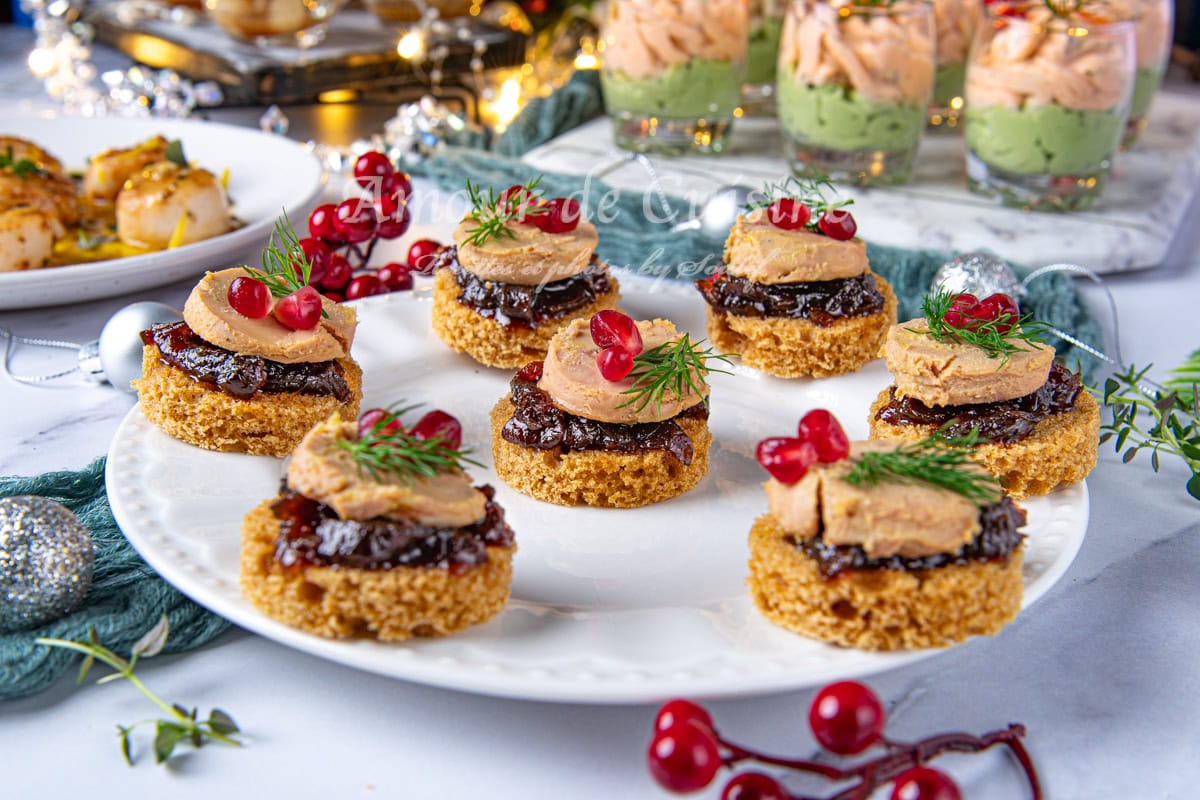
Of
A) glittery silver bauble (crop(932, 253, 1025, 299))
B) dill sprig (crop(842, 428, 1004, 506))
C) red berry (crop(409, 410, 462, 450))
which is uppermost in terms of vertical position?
red berry (crop(409, 410, 462, 450))

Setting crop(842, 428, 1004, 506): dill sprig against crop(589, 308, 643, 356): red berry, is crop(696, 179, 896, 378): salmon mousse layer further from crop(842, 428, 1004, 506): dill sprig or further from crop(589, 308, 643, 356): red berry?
crop(842, 428, 1004, 506): dill sprig

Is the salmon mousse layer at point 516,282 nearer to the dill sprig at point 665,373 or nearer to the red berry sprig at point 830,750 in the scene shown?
the dill sprig at point 665,373

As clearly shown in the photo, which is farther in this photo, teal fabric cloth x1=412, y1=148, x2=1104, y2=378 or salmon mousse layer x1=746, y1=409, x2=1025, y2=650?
teal fabric cloth x1=412, y1=148, x2=1104, y2=378

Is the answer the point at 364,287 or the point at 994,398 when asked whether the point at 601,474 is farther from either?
the point at 364,287

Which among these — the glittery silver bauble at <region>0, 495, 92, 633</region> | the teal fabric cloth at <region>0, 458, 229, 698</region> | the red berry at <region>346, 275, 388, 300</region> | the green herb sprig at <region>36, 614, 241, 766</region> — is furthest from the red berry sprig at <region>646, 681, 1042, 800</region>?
the red berry at <region>346, 275, 388, 300</region>

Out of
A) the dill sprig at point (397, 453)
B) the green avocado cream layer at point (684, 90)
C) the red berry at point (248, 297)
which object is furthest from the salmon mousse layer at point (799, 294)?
the green avocado cream layer at point (684, 90)

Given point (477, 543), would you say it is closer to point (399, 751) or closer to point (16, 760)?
point (399, 751)

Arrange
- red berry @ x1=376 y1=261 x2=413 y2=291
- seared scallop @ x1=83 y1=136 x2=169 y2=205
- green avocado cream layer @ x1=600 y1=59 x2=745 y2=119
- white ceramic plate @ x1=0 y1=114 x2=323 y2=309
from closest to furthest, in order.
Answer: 1. white ceramic plate @ x1=0 y1=114 x2=323 y2=309
2. red berry @ x1=376 y1=261 x2=413 y2=291
3. seared scallop @ x1=83 y1=136 x2=169 y2=205
4. green avocado cream layer @ x1=600 y1=59 x2=745 y2=119
